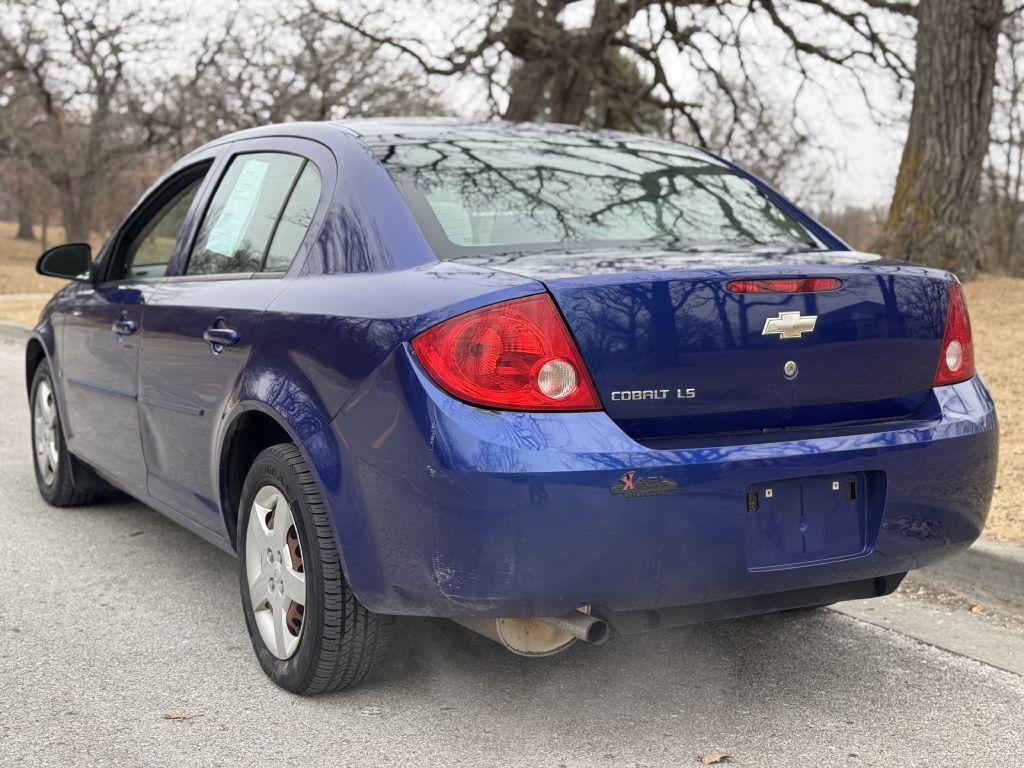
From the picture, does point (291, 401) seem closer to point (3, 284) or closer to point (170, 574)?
point (170, 574)

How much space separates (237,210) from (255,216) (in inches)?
7.2

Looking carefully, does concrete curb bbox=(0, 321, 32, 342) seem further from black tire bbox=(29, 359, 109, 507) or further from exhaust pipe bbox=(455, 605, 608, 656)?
exhaust pipe bbox=(455, 605, 608, 656)

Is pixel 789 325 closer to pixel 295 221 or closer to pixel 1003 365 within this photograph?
pixel 295 221

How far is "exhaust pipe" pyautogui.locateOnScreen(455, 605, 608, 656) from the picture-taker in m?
2.89

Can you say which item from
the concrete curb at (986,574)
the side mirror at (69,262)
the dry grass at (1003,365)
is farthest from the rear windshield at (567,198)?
the side mirror at (69,262)

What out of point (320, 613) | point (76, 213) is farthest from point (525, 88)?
point (76, 213)

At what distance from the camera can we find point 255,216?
4000mm

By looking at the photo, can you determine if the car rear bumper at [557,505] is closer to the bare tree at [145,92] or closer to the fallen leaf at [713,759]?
the fallen leaf at [713,759]

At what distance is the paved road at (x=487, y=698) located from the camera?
307 centimetres

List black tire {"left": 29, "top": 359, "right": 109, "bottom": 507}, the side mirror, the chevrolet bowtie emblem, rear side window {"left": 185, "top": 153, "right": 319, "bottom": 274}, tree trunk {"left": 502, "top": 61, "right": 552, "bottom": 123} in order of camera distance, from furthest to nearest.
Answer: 1. tree trunk {"left": 502, "top": 61, "right": 552, "bottom": 123}
2. black tire {"left": 29, "top": 359, "right": 109, "bottom": 507}
3. the side mirror
4. rear side window {"left": 185, "top": 153, "right": 319, "bottom": 274}
5. the chevrolet bowtie emblem

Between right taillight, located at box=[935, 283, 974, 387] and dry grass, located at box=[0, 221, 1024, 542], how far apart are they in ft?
5.79

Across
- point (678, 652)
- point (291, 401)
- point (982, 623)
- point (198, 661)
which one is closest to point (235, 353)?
point (291, 401)

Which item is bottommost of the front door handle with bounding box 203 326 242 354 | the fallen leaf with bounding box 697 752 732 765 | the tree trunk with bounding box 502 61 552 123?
the fallen leaf with bounding box 697 752 732 765

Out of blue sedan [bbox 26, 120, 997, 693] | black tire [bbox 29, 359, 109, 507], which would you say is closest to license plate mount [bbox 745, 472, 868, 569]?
blue sedan [bbox 26, 120, 997, 693]
